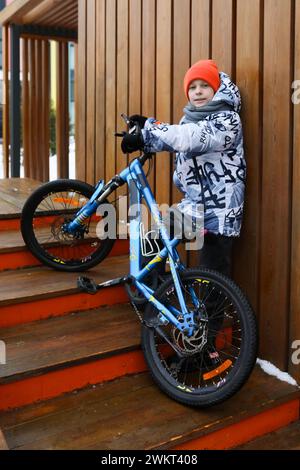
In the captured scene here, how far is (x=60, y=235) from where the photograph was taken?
340 centimetres

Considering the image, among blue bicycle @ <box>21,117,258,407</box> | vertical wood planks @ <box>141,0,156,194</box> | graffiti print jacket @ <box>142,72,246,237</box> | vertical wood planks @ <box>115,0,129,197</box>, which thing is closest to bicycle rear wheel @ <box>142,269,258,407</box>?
blue bicycle @ <box>21,117,258,407</box>

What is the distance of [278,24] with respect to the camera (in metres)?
2.64

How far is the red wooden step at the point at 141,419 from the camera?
2.18m

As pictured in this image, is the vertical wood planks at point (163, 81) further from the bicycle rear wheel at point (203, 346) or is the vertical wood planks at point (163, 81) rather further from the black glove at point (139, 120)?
the bicycle rear wheel at point (203, 346)

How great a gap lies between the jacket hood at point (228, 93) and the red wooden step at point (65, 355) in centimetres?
130

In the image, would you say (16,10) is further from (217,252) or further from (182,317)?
(182,317)

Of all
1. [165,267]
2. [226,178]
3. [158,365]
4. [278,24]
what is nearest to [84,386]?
[158,365]

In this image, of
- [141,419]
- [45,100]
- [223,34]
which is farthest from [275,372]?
[45,100]

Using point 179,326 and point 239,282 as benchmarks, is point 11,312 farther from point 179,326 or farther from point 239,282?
point 239,282

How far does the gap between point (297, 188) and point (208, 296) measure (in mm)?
692

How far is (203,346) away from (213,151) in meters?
0.99

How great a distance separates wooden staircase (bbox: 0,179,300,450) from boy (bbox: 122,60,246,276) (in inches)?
27.6

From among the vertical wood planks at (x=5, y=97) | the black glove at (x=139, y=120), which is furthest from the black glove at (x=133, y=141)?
the vertical wood planks at (x=5, y=97)

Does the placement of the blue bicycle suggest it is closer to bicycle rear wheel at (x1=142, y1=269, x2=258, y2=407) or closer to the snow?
bicycle rear wheel at (x1=142, y1=269, x2=258, y2=407)
